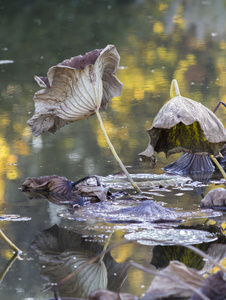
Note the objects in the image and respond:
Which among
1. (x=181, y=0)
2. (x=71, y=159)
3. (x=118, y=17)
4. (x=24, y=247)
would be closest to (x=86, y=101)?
(x=71, y=159)

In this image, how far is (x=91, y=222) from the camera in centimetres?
237

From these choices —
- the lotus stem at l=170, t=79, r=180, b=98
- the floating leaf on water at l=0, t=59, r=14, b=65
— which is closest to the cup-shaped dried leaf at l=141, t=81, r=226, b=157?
the lotus stem at l=170, t=79, r=180, b=98

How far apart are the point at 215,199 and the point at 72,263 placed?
0.73m

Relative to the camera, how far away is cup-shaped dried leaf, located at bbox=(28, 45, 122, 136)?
2.79 meters

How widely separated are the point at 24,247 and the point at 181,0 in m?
11.9

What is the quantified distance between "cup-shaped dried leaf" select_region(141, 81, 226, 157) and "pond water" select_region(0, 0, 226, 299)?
0.67 ft

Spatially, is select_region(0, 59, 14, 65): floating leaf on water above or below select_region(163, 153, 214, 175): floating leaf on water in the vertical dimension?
above

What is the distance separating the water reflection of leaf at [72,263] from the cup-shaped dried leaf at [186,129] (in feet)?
1.90

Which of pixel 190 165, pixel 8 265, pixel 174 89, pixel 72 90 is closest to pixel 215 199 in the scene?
pixel 174 89

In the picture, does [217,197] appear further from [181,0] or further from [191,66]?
[181,0]

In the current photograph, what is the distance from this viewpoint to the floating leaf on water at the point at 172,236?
6.98ft

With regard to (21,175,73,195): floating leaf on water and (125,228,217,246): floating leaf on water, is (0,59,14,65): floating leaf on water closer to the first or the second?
(21,175,73,195): floating leaf on water

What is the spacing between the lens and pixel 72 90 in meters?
2.82

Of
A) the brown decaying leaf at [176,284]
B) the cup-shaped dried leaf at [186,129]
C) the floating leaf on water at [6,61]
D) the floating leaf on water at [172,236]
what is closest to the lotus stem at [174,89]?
the cup-shaped dried leaf at [186,129]
